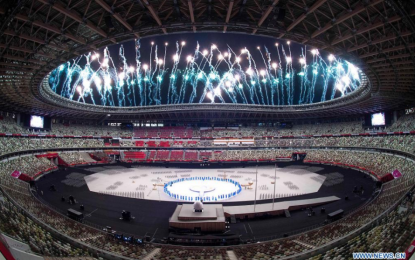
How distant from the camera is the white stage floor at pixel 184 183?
102 ft

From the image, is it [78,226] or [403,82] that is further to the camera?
[403,82]

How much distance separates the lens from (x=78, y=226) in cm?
1744

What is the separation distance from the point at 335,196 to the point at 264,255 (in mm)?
20060

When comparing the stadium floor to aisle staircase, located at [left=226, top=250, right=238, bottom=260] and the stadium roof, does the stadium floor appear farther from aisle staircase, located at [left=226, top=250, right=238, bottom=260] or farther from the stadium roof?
the stadium roof

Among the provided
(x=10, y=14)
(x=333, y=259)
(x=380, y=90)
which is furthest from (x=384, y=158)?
(x=10, y=14)

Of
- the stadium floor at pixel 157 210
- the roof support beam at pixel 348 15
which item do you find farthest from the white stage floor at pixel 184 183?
the roof support beam at pixel 348 15

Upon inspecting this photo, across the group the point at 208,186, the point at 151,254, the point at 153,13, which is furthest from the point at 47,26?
the point at 208,186

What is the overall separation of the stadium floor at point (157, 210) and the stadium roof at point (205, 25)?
602 inches

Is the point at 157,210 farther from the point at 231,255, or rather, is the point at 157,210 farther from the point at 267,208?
the point at 231,255

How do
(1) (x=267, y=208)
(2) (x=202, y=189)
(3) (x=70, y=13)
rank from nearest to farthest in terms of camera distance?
(3) (x=70, y=13) → (1) (x=267, y=208) → (2) (x=202, y=189)

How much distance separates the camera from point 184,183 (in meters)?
37.5

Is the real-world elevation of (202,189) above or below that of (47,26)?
below

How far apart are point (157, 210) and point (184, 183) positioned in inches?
512

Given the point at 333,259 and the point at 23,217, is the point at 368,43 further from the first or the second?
the point at 23,217
